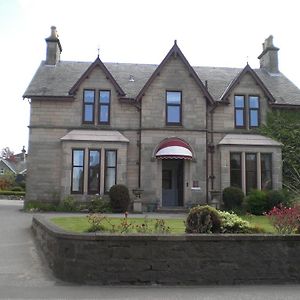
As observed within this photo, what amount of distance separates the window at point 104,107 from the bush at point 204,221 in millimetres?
17186

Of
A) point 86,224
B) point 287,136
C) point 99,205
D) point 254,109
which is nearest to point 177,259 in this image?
point 86,224

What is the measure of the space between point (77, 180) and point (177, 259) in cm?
1761

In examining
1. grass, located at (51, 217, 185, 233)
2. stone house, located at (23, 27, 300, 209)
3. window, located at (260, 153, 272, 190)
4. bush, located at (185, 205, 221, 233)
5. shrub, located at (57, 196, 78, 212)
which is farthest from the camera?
window, located at (260, 153, 272, 190)

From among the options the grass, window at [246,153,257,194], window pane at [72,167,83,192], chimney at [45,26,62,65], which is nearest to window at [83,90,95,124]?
window pane at [72,167,83,192]

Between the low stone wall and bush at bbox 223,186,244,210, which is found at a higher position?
bush at bbox 223,186,244,210

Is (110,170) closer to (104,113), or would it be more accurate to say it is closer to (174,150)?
(104,113)

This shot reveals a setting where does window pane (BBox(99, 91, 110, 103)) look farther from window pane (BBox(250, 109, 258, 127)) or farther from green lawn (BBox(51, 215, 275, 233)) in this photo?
green lawn (BBox(51, 215, 275, 233))

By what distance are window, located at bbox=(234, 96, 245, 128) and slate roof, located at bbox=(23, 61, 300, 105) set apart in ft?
3.98

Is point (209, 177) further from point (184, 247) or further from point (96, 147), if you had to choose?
point (184, 247)

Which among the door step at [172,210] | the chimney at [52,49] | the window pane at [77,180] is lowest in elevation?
the door step at [172,210]

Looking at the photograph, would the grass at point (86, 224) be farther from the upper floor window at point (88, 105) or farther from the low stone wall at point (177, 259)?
the upper floor window at point (88, 105)

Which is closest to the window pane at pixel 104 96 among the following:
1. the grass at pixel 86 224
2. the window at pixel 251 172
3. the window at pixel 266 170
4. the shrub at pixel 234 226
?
the window at pixel 251 172

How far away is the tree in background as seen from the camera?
27.2 metres

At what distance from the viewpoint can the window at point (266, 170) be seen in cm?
2667
